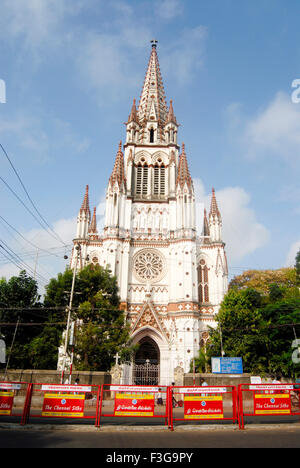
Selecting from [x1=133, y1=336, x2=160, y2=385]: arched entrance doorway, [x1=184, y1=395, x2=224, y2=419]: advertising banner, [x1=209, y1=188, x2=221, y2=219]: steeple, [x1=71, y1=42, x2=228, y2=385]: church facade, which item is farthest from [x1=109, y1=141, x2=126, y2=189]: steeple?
[x1=184, y1=395, x2=224, y2=419]: advertising banner

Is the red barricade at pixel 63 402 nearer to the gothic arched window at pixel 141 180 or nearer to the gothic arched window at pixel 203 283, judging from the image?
the gothic arched window at pixel 203 283

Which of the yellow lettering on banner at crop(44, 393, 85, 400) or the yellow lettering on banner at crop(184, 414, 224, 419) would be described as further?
the yellow lettering on banner at crop(44, 393, 85, 400)

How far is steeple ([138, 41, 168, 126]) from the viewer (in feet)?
158

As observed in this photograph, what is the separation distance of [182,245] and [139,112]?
24666 mm

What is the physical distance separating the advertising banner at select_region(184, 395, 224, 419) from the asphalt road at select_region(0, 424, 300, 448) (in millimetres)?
416

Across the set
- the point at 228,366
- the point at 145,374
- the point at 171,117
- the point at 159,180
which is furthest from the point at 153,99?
the point at 228,366

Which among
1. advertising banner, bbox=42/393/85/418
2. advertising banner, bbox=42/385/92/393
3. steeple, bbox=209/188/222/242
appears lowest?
advertising banner, bbox=42/393/85/418

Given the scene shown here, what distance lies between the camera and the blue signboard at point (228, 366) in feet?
77.4

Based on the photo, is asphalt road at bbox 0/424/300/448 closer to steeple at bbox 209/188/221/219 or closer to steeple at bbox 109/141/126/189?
steeple at bbox 209/188/221/219

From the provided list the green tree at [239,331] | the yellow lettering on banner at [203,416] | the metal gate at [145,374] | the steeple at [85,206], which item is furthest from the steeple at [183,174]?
the yellow lettering on banner at [203,416]

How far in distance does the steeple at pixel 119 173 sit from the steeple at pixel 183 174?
664cm

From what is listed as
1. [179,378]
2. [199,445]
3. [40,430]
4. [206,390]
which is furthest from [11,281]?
[199,445]

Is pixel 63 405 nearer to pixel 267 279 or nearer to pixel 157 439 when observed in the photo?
pixel 157 439
